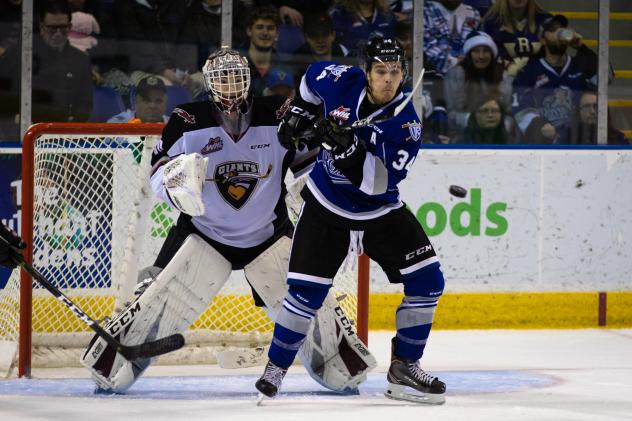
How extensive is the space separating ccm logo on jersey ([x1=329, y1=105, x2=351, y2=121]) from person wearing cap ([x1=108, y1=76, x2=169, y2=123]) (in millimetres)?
1944

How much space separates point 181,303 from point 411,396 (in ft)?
2.60

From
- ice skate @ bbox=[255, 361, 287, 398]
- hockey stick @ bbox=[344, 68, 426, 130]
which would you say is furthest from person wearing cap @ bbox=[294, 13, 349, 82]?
ice skate @ bbox=[255, 361, 287, 398]

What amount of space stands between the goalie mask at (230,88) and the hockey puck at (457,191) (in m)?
1.92

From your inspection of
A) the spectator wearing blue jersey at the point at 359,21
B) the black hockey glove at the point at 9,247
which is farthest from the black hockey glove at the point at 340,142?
the spectator wearing blue jersey at the point at 359,21

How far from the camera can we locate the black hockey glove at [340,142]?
3.91 metres

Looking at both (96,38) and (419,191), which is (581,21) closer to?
(419,191)

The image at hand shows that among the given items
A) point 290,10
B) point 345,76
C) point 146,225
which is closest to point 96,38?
point 290,10

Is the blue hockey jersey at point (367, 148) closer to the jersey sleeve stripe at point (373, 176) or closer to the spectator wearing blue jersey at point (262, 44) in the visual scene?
the jersey sleeve stripe at point (373, 176)

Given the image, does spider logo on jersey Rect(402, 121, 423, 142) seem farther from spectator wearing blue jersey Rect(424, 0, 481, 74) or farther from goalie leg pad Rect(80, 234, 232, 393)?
spectator wearing blue jersey Rect(424, 0, 481, 74)

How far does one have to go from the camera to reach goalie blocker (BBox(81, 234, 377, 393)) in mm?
4309

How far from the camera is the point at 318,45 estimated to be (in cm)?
623

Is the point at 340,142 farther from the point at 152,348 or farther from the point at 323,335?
the point at 152,348

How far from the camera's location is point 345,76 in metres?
4.13

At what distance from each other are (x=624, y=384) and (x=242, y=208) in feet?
4.88
